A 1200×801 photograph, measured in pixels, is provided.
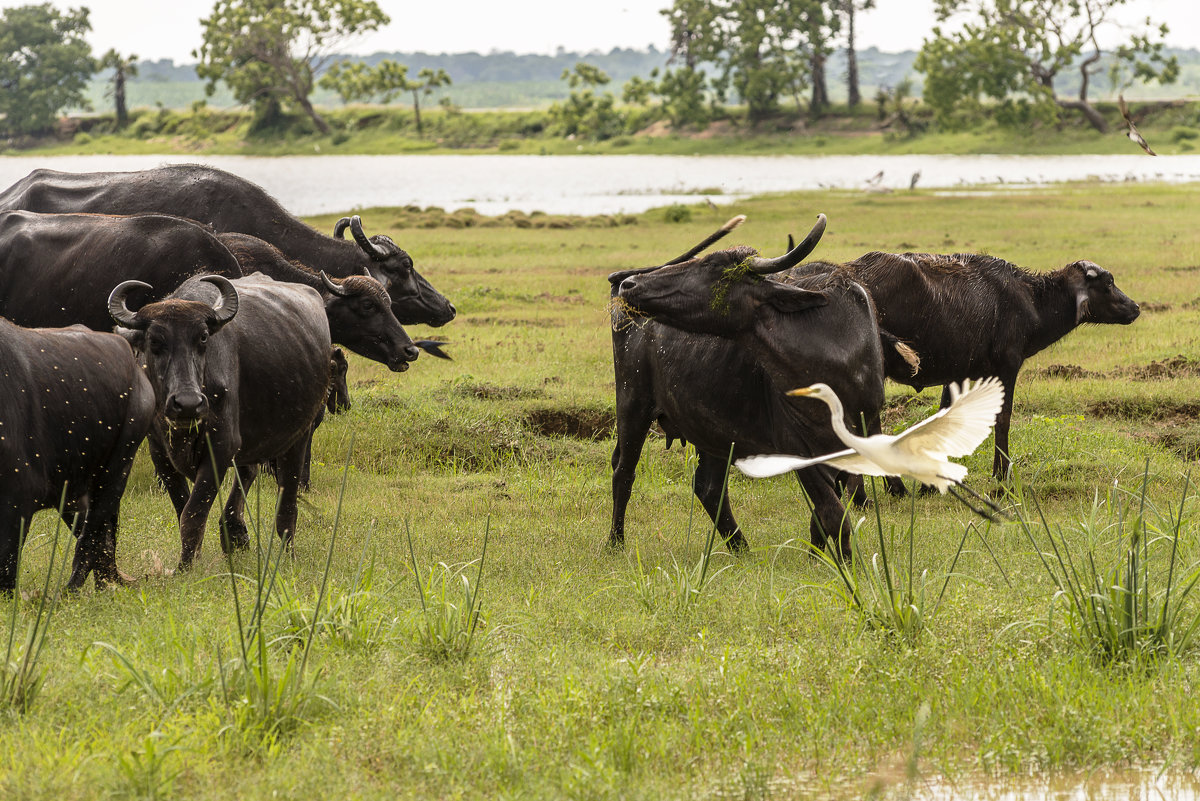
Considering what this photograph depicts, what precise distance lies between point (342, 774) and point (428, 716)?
0.44 metres

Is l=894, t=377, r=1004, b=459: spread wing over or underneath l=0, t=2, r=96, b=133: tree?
underneath

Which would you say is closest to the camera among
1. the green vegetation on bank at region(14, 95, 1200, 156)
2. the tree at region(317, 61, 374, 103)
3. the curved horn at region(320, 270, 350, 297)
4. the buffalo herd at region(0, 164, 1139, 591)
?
the buffalo herd at region(0, 164, 1139, 591)

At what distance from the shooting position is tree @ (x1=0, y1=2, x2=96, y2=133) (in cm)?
8869

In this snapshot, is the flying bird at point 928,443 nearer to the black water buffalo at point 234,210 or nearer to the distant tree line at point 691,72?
the black water buffalo at point 234,210

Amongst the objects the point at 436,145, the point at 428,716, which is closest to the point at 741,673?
the point at 428,716

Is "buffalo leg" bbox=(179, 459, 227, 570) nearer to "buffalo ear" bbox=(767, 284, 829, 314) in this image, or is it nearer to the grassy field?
the grassy field

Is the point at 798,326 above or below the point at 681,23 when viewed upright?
below

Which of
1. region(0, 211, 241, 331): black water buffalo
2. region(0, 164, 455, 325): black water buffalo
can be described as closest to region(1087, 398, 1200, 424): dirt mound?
region(0, 164, 455, 325): black water buffalo

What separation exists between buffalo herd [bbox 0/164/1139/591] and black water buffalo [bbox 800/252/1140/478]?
0.01 meters

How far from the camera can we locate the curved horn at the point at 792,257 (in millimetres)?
5609

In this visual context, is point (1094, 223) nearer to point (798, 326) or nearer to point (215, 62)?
point (798, 326)

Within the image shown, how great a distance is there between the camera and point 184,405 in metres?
5.44

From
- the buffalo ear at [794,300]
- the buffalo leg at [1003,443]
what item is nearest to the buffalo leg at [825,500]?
the buffalo ear at [794,300]

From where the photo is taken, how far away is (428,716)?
4.10m
